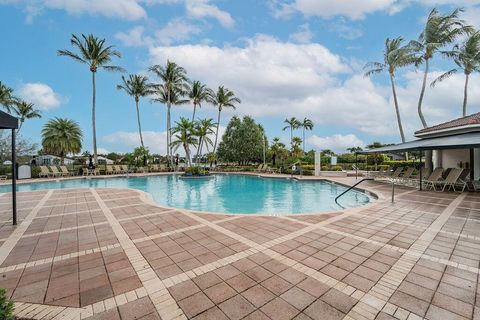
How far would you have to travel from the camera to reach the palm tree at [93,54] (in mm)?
20516

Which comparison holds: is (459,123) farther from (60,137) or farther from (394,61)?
(60,137)

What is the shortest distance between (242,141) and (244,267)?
92.9 feet

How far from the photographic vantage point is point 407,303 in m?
2.31

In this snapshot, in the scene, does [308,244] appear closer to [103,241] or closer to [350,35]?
[103,241]

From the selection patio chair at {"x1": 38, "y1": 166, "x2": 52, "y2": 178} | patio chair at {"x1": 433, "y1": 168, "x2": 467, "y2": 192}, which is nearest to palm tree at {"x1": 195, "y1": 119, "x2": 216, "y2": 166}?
patio chair at {"x1": 38, "y1": 166, "x2": 52, "y2": 178}

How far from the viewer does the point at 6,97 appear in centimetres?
2392

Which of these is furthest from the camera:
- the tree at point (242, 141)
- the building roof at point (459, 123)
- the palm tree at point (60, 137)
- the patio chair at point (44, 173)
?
the tree at point (242, 141)

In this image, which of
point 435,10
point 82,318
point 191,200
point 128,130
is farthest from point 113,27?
point 435,10

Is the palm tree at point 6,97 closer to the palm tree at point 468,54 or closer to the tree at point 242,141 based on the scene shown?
the tree at point 242,141

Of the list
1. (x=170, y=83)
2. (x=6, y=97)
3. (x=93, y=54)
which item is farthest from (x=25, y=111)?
(x=170, y=83)

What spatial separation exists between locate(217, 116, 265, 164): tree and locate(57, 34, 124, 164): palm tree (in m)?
15.8

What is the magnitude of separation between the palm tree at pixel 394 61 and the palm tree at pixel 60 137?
3446 cm

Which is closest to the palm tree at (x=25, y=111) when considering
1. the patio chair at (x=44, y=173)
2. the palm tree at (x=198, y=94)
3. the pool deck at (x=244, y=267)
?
the patio chair at (x=44, y=173)

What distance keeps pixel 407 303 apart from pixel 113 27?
16.0 metres
